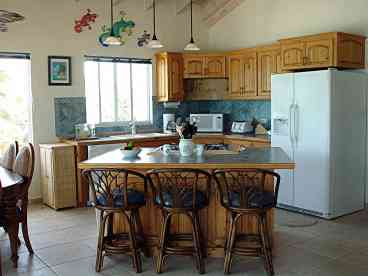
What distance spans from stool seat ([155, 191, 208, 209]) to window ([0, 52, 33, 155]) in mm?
3225

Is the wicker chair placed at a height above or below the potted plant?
below

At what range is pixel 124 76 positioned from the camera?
22.8 feet

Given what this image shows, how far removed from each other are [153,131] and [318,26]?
10.1 ft

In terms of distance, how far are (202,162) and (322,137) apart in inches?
80.8

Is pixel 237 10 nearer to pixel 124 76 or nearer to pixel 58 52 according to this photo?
pixel 124 76

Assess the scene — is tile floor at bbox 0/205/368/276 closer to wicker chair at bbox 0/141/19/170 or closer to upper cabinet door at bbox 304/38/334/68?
wicker chair at bbox 0/141/19/170

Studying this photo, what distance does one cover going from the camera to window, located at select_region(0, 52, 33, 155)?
5.92 metres

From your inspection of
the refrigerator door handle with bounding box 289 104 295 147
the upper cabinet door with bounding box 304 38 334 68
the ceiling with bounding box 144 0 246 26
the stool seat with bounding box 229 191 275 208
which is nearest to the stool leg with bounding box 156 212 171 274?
the stool seat with bounding box 229 191 275 208

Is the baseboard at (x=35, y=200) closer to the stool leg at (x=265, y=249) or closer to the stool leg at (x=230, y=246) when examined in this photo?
the stool leg at (x=230, y=246)

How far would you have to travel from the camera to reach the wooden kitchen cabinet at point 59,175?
574 centimetres

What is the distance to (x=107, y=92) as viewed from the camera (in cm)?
680

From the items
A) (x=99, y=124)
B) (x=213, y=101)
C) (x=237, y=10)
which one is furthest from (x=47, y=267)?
(x=237, y=10)

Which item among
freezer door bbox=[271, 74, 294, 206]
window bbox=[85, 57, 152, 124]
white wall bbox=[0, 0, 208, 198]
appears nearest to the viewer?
freezer door bbox=[271, 74, 294, 206]

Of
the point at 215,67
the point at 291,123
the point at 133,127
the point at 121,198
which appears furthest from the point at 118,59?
the point at 121,198
